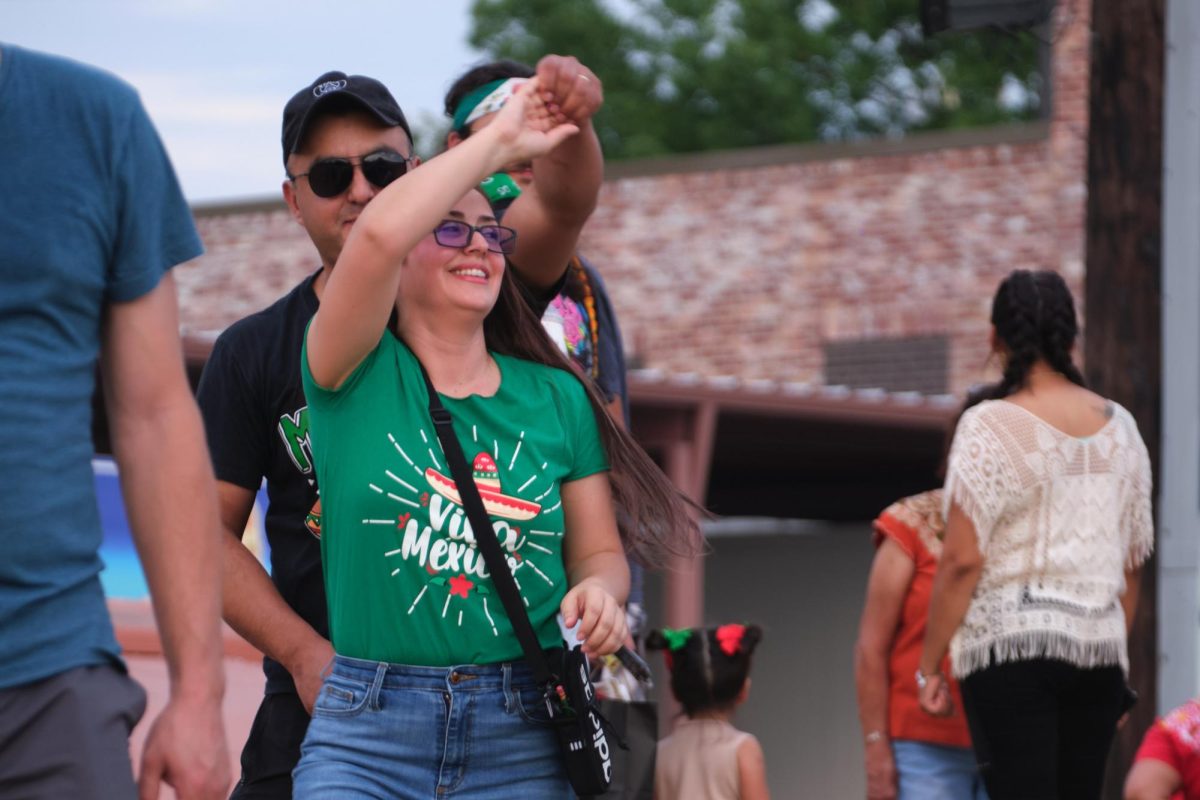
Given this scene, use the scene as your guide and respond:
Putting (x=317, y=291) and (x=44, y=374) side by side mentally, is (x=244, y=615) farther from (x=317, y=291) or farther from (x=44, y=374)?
Result: (x=44, y=374)

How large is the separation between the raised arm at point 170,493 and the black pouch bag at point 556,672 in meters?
0.65

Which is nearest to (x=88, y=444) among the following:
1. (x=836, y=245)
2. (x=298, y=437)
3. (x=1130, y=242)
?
(x=298, y=437)

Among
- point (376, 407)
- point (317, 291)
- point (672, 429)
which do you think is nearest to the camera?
point (376, 407)

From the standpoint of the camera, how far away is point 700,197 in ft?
66.5

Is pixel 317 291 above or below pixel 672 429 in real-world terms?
above

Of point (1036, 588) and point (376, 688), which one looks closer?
point (376, 688)

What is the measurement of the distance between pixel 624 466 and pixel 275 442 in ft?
2.25

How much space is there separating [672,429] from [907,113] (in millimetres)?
26790

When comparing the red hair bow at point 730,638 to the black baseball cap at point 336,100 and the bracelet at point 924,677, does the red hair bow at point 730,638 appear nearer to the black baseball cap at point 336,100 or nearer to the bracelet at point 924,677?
the bracelet at point 924,677

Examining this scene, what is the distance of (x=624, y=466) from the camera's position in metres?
3.46

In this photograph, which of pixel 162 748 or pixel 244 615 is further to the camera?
pixel 244 615

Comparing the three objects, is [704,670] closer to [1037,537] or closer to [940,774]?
Result: [940,774]

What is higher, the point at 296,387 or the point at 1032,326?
the point at 296,387

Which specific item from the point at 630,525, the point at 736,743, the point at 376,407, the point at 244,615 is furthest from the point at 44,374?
the point at 736,743
